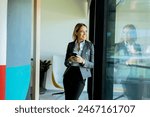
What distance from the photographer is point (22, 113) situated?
1360 millimetres

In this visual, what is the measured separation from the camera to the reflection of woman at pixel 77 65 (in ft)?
8.19

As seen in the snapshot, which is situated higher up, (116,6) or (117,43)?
(116,6)

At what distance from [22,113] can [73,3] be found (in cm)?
487

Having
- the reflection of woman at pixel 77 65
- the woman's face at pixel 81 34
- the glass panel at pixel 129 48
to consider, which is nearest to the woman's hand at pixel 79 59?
the reflection of woman at pixel 77 65

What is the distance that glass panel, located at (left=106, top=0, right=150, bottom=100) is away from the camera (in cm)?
194

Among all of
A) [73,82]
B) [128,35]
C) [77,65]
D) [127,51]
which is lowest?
[73,82]

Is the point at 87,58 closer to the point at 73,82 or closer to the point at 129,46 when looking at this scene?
the point at 73,82

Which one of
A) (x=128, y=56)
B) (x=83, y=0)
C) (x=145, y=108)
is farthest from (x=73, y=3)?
(x=145, y=108)

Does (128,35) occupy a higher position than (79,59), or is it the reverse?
(128,35)

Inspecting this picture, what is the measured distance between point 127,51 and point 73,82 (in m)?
0.72

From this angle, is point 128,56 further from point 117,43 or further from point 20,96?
point 20,96

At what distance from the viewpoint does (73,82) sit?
8.38ft

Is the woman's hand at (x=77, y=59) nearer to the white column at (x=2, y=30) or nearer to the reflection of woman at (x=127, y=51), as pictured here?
the reflection of woman at (x=127, y=51)

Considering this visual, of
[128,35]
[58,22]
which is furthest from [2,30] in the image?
[58,22]
